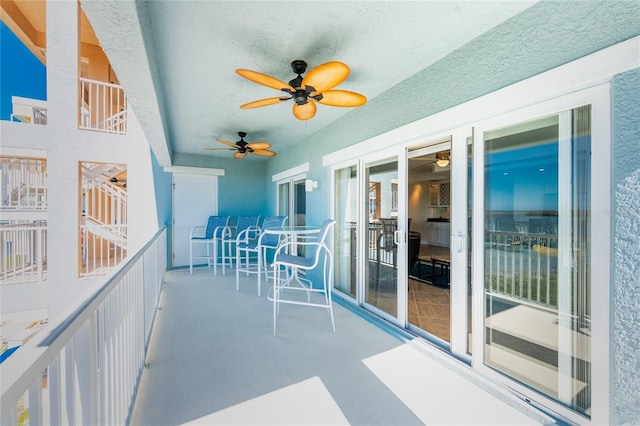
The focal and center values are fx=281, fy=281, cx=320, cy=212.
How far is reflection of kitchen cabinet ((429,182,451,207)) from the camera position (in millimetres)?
8695

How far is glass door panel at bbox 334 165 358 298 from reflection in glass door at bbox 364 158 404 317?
0.69 feet

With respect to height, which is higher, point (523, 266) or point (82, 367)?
point (523, 266)

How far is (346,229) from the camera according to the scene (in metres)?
3.98

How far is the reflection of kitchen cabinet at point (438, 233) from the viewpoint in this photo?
8.15 metres

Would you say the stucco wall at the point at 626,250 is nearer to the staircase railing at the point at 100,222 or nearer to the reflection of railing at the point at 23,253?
the reflection of railing at the point at 23,253

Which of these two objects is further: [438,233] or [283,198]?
[438,233]

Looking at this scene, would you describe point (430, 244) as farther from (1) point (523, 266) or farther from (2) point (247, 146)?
(1) point (523, 266)

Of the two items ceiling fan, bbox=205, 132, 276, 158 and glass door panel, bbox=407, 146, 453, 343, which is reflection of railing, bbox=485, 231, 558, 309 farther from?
ceiling fan, bbox=205, 132, 276, 158

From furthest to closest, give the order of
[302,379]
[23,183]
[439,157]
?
[23,183]
[439,157]
[302,379]

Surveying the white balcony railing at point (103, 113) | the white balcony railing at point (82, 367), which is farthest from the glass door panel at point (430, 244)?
the white balcony railing at point (103, 113)

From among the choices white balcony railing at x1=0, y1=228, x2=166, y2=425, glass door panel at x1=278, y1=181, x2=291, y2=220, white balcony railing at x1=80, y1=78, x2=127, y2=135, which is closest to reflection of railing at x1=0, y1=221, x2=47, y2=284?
white balcony railing at x1=80, y1=78, x2=127, y2=135

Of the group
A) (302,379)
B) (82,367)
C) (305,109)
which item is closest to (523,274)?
(302,379)

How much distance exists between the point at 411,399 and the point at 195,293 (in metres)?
3.42

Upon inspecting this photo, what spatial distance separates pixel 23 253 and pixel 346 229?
20.4 feet
